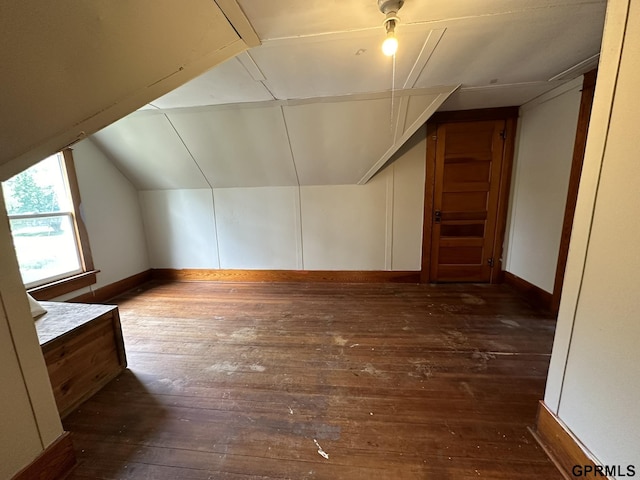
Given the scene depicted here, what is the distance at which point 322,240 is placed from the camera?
12.1ft

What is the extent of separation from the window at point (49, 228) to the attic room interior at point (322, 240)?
0.03 metres

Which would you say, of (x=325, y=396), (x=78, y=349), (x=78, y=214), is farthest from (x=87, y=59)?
(x=78, y=214)

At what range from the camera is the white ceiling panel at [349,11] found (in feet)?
4.22

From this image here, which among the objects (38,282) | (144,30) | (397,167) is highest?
(144,30)

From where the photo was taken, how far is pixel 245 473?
1.19 m

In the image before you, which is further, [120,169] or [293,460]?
[120,169]

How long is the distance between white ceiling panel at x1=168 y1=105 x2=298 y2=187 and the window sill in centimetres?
180

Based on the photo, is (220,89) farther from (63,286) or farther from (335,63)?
(63,286)

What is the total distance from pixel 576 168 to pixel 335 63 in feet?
7.48

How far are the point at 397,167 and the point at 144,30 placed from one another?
287cm

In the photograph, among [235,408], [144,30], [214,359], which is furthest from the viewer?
[214,359]

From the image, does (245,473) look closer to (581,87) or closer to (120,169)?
(581,87)

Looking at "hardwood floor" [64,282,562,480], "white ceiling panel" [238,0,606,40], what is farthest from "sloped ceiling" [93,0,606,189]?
"hardwood floor" [64,282,562,480]

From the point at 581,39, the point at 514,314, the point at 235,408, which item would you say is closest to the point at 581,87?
the point at 581,39
